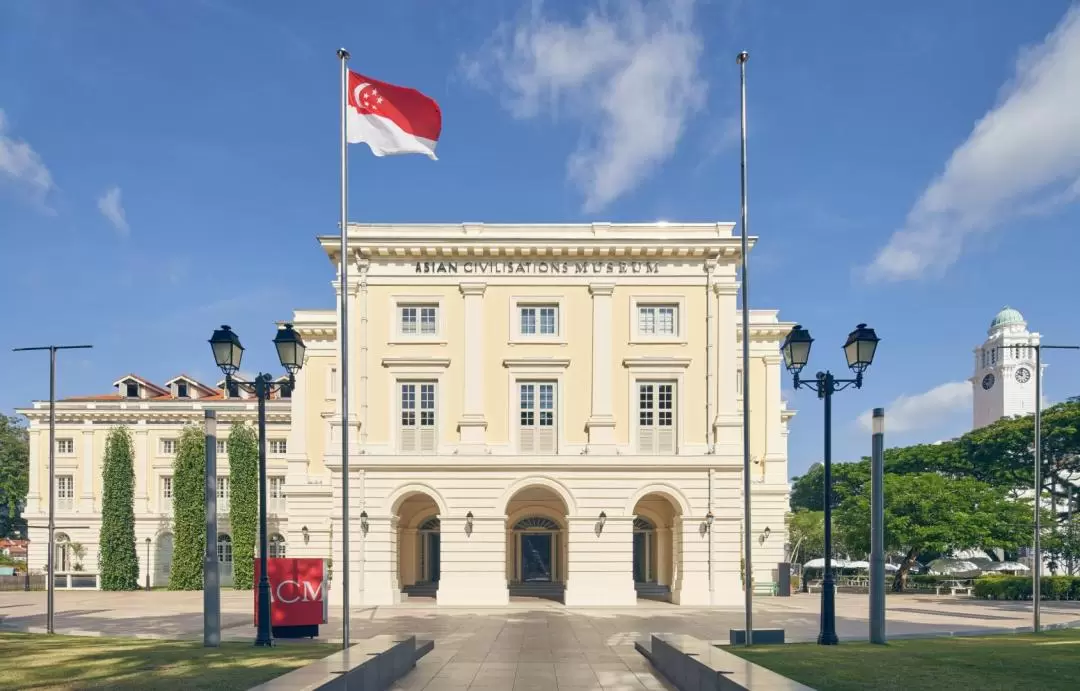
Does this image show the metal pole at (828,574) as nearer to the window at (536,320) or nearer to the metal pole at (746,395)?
the metal pole at (746,395)

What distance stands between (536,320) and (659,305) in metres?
5.04

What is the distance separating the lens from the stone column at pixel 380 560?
1265 inches

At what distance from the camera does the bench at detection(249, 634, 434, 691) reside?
9.81 meters

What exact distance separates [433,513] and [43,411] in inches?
1416

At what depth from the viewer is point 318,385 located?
4684 cm

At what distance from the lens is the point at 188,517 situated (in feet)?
152

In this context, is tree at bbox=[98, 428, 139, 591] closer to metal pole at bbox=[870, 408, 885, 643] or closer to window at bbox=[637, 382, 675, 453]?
window at bbox=[637, 382, 675, 453]

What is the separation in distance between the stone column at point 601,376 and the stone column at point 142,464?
38.2 metres

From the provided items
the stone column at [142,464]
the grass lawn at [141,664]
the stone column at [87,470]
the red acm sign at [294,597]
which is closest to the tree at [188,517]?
the stone column at [142,464]

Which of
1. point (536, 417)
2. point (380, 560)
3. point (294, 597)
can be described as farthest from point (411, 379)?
point (294, 597)

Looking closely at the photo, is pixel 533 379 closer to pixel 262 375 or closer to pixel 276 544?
pixel 262 375

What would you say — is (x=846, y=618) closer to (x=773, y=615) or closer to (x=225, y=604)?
(x=773, y=615)

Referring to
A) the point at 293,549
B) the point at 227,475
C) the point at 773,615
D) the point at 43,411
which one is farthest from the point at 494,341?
the point at 43,411

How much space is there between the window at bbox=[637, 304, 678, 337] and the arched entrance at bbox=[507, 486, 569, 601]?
859 cm
